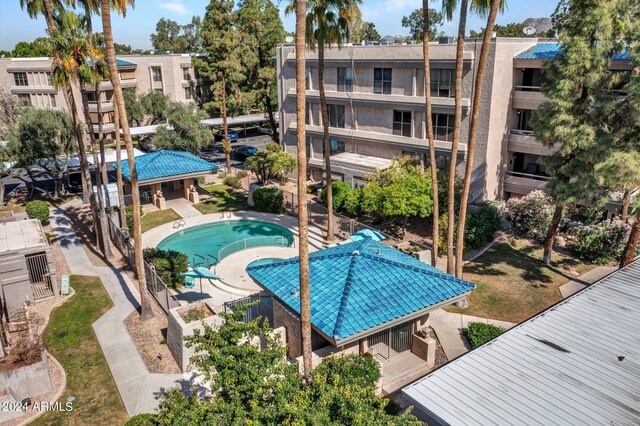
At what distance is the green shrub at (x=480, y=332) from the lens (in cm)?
2050

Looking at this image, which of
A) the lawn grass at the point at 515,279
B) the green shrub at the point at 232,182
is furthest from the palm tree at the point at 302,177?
the green shrub at the point at 232,182

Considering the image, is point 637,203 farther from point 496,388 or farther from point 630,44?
point 496,388

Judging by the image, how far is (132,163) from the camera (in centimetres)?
2078

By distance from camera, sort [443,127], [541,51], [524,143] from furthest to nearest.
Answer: [443,127] < [524,143] < [541,51]

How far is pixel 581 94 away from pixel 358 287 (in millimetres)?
16316

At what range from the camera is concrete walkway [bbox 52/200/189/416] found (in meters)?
18.1

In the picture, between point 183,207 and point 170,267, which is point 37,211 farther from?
point 170,267

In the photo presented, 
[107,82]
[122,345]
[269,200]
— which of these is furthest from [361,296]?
[107,82]

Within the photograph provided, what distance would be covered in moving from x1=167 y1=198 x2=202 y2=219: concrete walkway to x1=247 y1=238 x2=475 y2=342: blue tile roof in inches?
725

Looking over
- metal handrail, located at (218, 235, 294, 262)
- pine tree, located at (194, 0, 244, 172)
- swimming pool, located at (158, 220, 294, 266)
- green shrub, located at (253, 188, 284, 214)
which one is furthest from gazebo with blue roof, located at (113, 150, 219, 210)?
metal handrail, located at (218, 235, 294, 262)

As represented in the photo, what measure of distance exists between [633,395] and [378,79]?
105 feet

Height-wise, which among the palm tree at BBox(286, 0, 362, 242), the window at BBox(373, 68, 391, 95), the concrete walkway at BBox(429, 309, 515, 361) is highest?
the palm tree at BBox(286, 0, 362, 242)

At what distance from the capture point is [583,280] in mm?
26625

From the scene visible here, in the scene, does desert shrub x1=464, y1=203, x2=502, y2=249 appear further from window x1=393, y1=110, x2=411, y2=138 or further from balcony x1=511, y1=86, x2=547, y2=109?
window x1=393, y1=110, x2=411, y2=138
